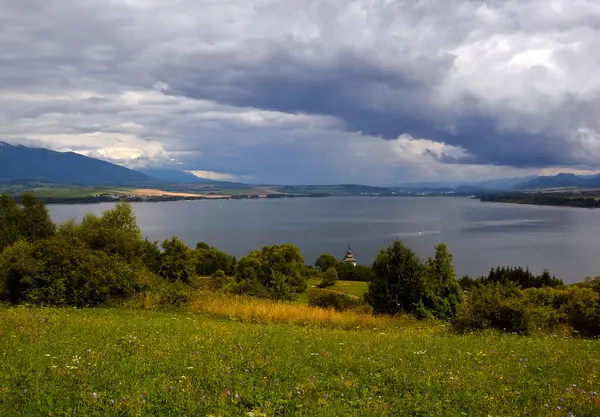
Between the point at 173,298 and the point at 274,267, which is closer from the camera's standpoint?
the point at 173,298

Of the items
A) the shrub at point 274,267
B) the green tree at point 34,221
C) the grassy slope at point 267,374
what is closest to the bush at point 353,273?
the shrub at point 274,267

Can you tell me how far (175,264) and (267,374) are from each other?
35680 millimetres

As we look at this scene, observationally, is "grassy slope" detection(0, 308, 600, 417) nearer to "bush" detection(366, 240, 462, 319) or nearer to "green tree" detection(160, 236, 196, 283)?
"bush" detection(366, 240, 462, 319)

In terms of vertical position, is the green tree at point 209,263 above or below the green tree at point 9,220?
below

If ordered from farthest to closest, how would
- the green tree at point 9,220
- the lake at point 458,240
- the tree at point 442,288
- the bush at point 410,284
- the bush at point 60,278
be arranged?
the lake at point 458,240 → the green tree at point 9,220 → the bush at point 410,284 → the tree at point 442,288 → the bush at point 60,278

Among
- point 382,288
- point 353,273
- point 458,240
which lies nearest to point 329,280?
point 353,273

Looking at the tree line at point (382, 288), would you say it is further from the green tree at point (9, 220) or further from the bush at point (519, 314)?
the green tree at point (9, 220)

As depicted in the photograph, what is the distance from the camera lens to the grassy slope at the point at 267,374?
6410 millimetres

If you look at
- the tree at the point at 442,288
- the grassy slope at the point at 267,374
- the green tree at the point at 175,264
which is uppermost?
the grassy slope at the point at 267,374

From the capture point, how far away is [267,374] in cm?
789

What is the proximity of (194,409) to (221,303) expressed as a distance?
1205 centimetres

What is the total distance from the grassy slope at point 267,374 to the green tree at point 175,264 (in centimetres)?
2835

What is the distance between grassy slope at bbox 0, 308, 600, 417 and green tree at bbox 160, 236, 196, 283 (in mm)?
28352

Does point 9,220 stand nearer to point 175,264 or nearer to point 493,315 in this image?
point 175,264
